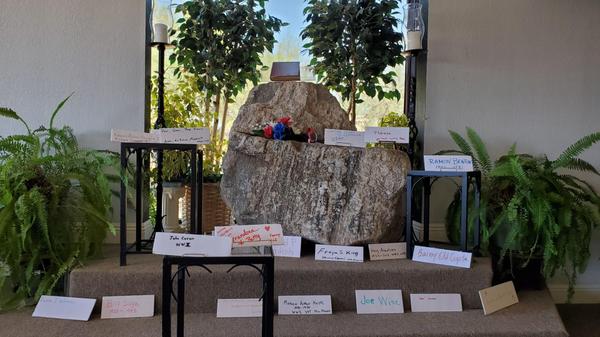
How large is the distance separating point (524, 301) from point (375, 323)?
82 cm

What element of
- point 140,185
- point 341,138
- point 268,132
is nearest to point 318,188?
point 341,138

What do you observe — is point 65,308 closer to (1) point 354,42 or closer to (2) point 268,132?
(2) point 268,132

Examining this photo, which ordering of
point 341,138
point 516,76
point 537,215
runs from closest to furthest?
1. point 537,215
2. point 341,138
3. point 516,76

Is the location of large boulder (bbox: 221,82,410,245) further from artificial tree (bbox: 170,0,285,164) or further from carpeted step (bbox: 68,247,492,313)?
artificial tree (bbox: 170,0,285,164)

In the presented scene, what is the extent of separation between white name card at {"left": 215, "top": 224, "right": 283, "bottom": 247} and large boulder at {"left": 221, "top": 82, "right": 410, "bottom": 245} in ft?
2.58

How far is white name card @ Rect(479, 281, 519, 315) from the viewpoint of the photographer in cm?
200

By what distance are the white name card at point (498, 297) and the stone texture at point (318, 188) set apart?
1.68ft

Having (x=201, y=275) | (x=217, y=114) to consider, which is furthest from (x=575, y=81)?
(x=201, y=275)

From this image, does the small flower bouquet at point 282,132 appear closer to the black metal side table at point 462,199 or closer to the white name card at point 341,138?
the white name card at point 341,138

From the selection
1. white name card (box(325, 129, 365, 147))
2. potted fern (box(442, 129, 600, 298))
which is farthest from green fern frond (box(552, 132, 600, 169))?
white name card (box(325, 129, 365, 147))

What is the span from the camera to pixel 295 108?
8.09 feet

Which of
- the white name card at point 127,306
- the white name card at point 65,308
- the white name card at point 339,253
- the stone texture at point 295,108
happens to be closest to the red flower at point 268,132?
the stone texture at point 295,108

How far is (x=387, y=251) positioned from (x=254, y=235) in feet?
3.20

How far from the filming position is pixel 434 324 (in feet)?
6.08
